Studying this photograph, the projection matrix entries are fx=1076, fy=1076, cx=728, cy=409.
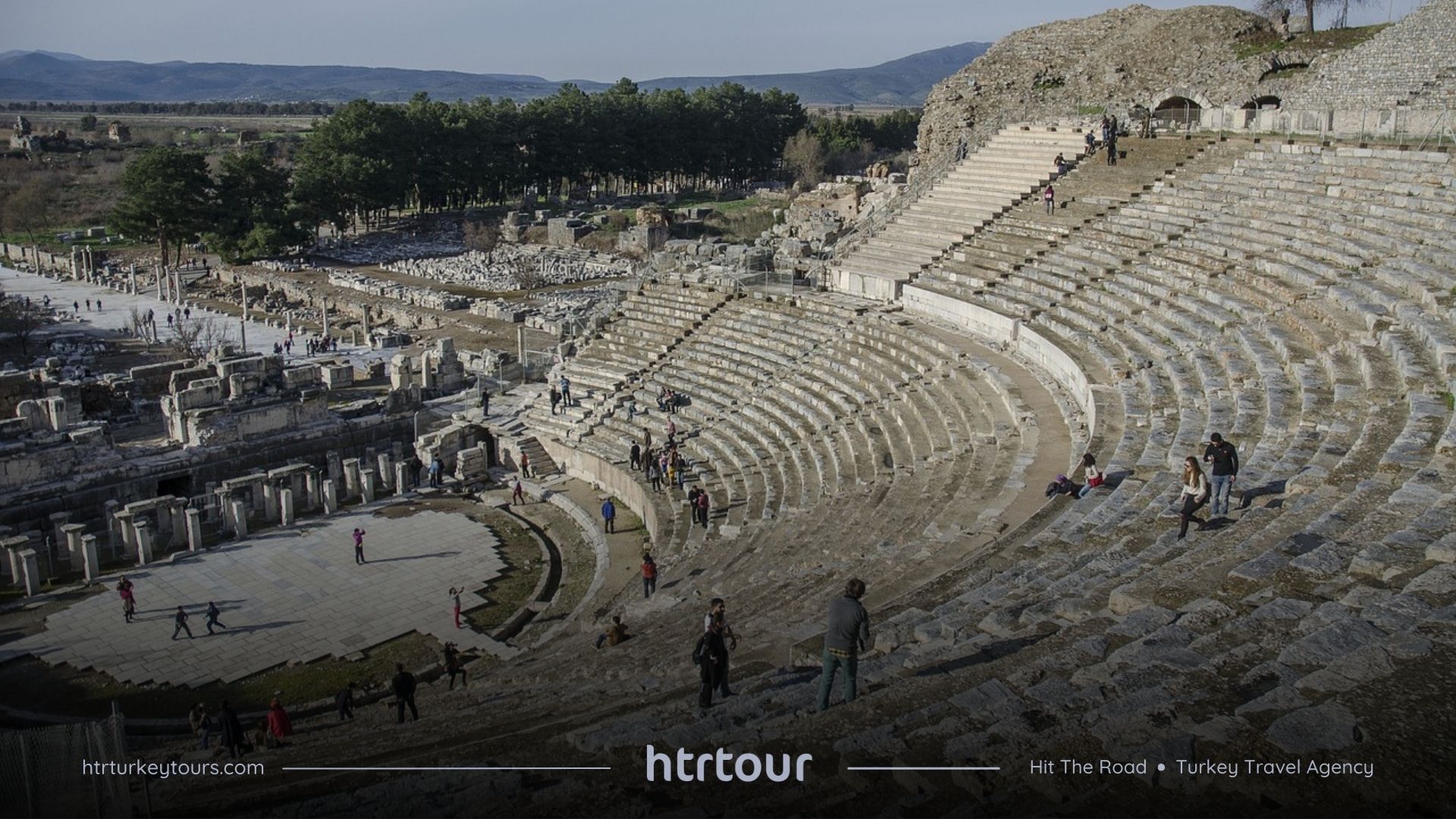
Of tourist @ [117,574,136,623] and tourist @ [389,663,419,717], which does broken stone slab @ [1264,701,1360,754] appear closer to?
tourist @ [389,663,419,717]

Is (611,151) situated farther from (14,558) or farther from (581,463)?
(14,558)

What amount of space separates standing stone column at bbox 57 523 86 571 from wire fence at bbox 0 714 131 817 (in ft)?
46.2

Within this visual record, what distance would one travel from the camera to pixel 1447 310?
46.7 ft

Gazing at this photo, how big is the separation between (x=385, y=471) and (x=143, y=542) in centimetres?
541

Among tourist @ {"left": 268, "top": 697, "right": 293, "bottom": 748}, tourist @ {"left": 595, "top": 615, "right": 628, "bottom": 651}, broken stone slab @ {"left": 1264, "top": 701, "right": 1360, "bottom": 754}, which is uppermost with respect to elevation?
broken stone slab @ {"left": 1264, "top": 701, "right": 1360, "bottom": 754}

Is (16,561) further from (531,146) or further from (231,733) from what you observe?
(531,146)

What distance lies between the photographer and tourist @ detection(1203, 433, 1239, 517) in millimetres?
10828

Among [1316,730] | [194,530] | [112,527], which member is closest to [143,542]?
[194,530]

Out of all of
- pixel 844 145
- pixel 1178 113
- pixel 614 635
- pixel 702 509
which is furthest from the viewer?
pixel 844 145

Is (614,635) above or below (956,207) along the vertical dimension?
below

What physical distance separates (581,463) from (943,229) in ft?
39.4

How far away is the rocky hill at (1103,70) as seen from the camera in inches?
1432

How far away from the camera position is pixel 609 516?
21891mm

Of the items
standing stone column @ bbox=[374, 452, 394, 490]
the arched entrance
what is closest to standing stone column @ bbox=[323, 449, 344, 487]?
standing stone column @ bbox=[374, 452, 394, 490]
